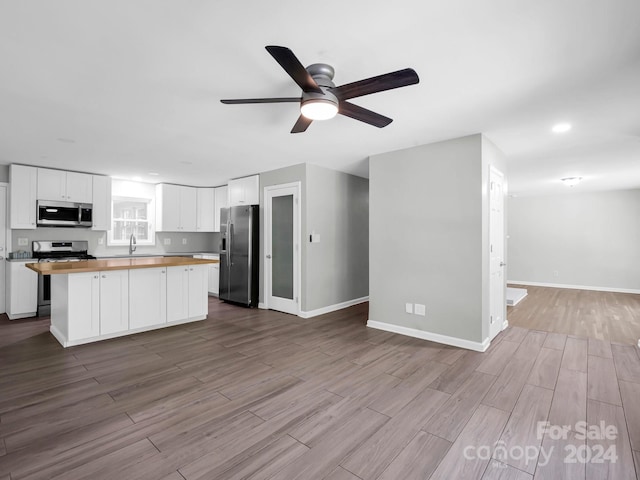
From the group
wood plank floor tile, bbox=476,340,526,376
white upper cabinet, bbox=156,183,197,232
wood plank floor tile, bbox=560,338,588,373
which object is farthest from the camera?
white upper cabinet, bbox=156,183,197,232

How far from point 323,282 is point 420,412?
3027mm

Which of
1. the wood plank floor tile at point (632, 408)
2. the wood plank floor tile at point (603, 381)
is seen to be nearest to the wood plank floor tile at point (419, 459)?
the wood plank floor tile at point (632, 408)

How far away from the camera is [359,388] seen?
263 cm

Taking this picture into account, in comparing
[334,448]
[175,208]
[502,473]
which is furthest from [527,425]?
[175,208]

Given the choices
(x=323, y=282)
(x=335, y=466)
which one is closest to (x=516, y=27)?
(x=335, y=466)

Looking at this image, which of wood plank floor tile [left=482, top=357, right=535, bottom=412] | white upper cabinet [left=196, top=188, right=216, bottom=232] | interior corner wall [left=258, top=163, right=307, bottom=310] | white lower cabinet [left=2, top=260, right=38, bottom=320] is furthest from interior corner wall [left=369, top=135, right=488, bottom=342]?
white lower cabinet [left=2, top=260, right=38, bottom=320]

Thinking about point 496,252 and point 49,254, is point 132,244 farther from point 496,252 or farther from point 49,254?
point 496,252

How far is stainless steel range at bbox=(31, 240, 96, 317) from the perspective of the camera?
4.96 metres

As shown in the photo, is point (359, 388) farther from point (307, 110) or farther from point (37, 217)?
point (37, 217)

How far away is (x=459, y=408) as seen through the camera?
233 cm

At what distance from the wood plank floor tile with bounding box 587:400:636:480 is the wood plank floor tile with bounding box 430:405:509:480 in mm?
467

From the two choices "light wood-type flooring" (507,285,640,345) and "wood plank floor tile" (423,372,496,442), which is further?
"light wood-type flooring" (507,285,640,345)

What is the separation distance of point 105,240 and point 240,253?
2.74 m

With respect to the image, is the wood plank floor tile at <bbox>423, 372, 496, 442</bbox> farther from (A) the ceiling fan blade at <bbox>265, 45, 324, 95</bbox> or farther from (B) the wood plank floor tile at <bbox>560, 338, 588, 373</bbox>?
(A) the ceiling fan blade at <bbox>265, 45, 324, 95</bbox>
